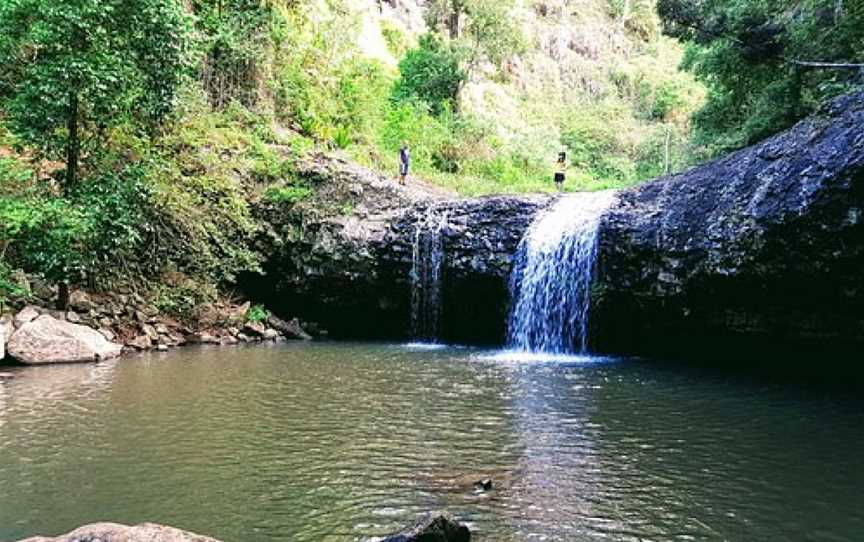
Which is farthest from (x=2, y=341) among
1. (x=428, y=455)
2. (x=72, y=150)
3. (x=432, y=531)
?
(x=432, y=531)

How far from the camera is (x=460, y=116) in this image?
95.1 feet

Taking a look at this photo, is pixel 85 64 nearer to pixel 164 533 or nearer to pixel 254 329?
pixel 254 329

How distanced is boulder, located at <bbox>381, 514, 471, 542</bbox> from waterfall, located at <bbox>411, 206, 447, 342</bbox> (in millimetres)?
12450

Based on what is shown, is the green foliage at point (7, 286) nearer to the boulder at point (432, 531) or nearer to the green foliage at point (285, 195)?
the green foliage at point (285, 195)

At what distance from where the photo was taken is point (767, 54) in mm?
14469

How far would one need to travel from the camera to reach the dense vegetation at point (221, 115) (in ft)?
40.6

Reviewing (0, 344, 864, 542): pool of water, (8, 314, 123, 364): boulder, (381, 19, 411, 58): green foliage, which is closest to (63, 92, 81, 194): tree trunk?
(8, 314, 123, 364): boulder

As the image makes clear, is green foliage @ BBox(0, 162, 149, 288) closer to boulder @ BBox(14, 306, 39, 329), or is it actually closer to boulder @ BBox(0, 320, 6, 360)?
boulder @ BBox(14, 306, 39, 329)

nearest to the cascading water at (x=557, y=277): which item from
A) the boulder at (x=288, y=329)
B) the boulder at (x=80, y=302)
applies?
the boulder at (x=288, y=329)

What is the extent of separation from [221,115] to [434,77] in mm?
12905

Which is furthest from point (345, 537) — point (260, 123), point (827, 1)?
point (260, 123)

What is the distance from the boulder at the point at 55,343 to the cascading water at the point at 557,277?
880 cm

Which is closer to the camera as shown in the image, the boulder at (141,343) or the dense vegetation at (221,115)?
the dense vegetation at (221,115)

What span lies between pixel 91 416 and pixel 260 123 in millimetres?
13163
